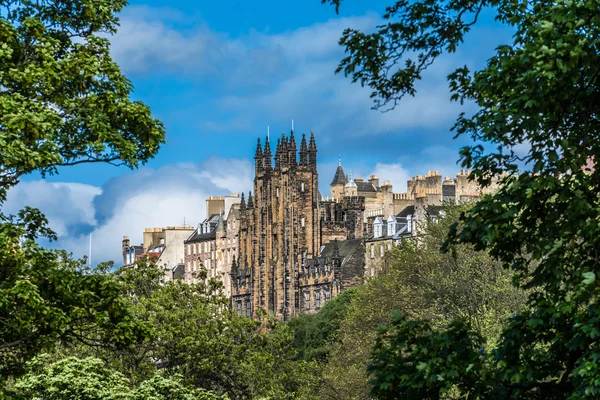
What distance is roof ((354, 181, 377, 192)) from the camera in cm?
17357

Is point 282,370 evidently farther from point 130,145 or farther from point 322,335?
point 322,335

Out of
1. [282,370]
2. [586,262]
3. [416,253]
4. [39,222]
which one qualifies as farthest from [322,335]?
[586,262]

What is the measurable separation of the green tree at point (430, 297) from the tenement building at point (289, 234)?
84374 millimetres

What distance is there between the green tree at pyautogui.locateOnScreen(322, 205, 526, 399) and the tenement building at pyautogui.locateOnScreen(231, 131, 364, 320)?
84374 mm

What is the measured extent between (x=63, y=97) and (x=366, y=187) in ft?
496

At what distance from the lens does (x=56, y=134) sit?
23.5 metres

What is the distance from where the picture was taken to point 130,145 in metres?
23.9

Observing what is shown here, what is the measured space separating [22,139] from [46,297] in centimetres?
364

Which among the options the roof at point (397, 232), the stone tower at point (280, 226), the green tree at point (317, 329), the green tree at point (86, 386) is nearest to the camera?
the green tree at point (86, 386)

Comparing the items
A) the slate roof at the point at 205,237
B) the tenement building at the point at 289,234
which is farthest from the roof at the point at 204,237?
the tenement building at the point at 289,234

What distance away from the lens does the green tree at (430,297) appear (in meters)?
59.6

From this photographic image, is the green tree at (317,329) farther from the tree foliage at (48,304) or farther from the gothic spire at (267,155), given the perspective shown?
the tree foliage at (48,304)

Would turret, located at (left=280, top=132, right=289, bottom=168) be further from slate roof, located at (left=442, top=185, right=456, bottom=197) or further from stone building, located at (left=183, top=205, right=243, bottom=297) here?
slate roof, located at (left=442, top=185, right=456, bottom=197)

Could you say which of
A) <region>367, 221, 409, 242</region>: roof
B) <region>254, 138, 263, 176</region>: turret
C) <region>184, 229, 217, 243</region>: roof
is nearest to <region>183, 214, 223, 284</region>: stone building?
<region>184, 229, 217, 243</region>: roof
